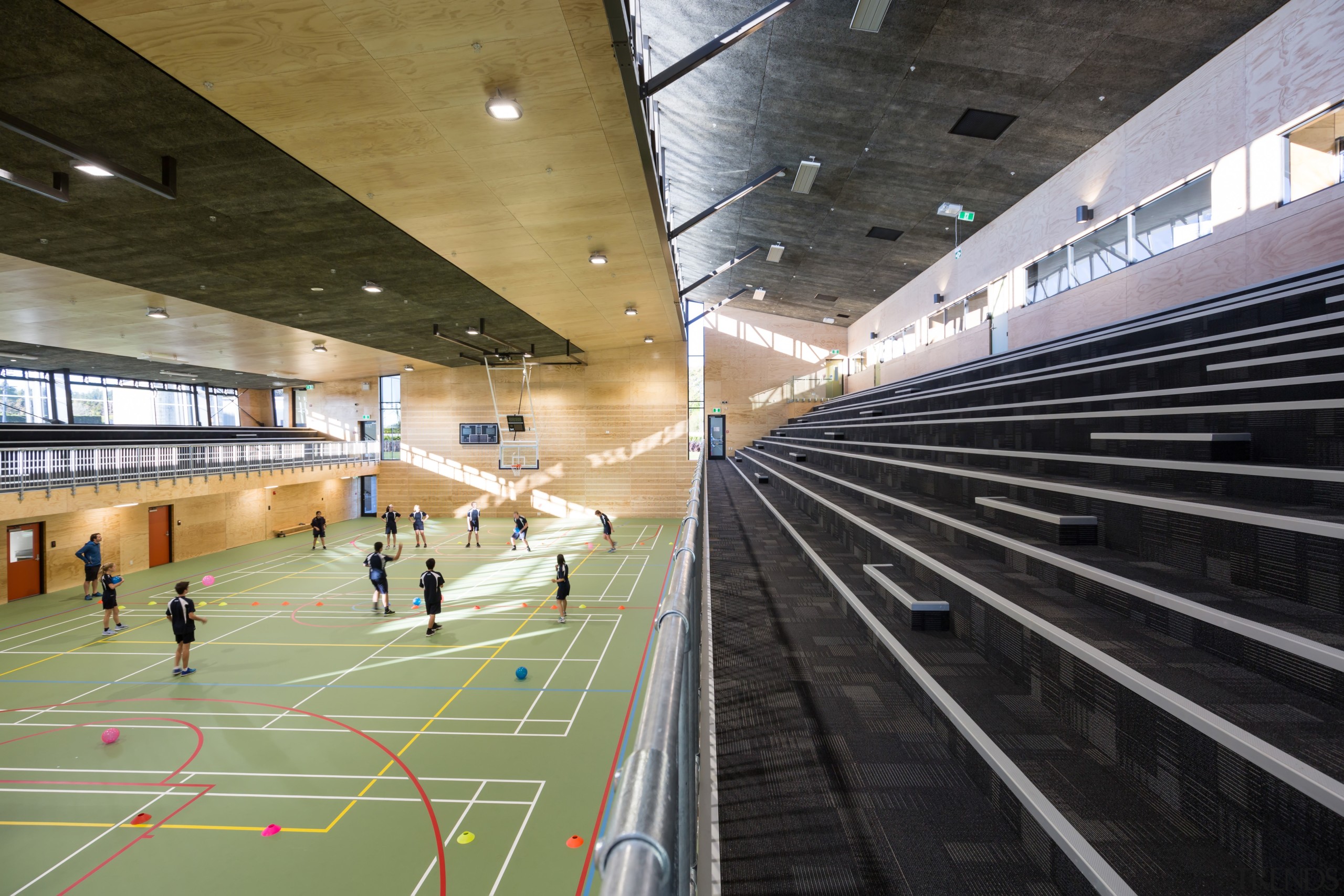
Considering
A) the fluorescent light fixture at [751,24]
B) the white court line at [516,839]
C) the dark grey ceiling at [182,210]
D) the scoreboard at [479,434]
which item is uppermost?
the fluorescent light fixture at [751,24]

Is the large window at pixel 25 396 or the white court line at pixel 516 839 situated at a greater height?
the large window at pixel 25 396

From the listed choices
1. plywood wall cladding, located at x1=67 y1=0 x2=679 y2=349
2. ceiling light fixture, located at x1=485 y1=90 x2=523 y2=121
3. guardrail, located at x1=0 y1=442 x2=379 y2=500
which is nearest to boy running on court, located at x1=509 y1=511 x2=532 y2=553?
guardrail, located at x1=0 y1=442 x2=379 y2=500

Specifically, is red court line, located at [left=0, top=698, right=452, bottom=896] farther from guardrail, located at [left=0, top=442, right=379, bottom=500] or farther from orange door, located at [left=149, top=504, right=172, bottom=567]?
orange door, located at [left=149, top=504, right=172, bottom=567]

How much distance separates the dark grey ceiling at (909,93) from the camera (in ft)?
25.1

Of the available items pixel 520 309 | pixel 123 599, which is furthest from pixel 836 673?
pixel 123 599

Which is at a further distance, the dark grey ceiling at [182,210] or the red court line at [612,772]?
the red court line at [612,772]

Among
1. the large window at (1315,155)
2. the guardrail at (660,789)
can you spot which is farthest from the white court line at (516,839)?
the large window at (1315,155)

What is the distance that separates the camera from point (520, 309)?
14555 millimetres

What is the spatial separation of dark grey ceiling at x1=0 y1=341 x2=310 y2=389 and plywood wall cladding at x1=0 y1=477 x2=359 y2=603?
4.83 metres

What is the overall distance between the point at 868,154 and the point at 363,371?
21751 millimetres

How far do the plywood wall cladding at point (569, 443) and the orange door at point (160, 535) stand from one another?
8.02 metres

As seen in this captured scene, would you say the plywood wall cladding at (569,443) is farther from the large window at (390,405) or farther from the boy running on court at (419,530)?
the boy running on court at (419,530)

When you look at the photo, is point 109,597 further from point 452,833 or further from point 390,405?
point 390,405

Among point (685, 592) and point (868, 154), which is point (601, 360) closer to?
point (868, 154)
